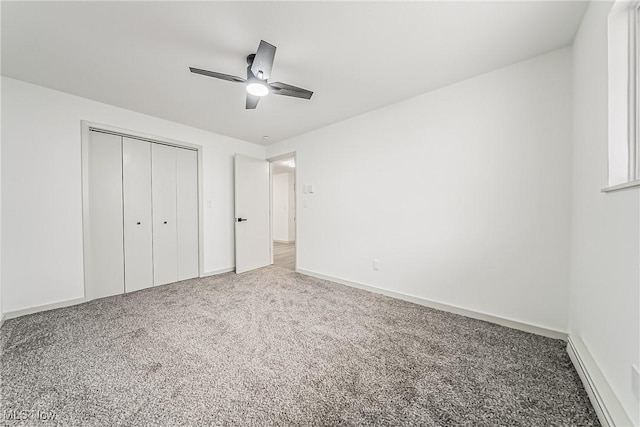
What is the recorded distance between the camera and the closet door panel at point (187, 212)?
341cm

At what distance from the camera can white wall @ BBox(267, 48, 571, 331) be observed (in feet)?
5.98

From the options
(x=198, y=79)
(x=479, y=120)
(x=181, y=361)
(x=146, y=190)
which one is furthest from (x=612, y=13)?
(x=146, y=190)

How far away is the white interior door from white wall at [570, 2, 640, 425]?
12.7ft

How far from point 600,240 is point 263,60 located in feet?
7.83

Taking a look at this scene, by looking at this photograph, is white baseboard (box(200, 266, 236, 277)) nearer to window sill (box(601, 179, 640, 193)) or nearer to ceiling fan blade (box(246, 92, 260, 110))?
ceiling fan blade (box(246, 92, 260, 110))

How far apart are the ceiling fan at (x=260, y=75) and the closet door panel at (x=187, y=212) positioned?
6.37ft

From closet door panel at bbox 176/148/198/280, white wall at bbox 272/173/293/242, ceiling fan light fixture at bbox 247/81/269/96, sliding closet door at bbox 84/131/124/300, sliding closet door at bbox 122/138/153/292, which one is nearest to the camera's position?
ceiling fan light fixture at bbox 247/81/269/96

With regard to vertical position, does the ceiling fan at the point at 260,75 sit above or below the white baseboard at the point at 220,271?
above

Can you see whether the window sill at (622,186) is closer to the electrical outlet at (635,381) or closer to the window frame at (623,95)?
the window frame at (623,95)

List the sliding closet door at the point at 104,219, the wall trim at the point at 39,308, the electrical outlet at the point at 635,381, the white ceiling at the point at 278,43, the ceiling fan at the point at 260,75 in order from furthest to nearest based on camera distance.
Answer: the sliding closet door at the point at 104,219, the wall trim at the point at 39,308, the ceiling fan at the point at 260,75, the white ceiling at the point at 278,43, the electrical outlet at the point at 635,381

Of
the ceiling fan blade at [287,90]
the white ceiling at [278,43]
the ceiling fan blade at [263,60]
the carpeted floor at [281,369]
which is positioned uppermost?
the white ceiling at [278,43]

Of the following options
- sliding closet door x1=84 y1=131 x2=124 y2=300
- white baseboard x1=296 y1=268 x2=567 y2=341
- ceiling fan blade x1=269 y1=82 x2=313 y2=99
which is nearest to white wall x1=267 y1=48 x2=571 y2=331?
white baseboard x1=296 y1=268 x2=567 y2=341

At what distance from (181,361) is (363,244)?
221 centimetres

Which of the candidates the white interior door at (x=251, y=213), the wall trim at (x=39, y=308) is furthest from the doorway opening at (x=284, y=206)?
the wall trim at (x=39, y=308)
